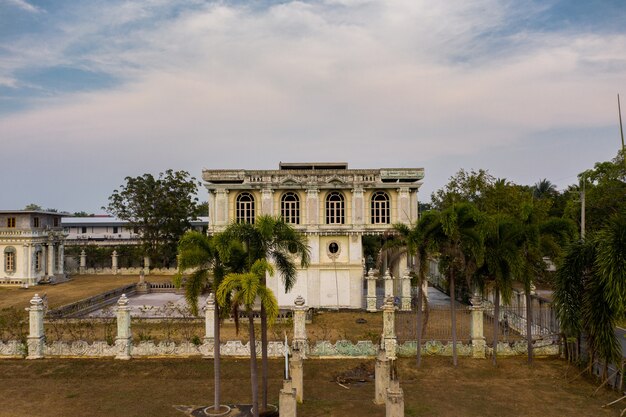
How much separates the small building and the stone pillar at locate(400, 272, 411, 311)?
33171 millimetres

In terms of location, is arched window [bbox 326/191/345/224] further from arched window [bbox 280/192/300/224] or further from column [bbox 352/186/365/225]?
arched window [bbox 280/192/300/224]

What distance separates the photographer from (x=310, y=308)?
2706cm

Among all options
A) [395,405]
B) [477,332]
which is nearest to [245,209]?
[477,332]

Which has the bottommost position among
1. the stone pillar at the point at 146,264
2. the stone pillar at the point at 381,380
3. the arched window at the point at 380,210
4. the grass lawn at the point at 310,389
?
the grass lawn at the point at 310,389

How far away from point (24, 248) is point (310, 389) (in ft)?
121

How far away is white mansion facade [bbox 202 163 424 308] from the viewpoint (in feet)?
95.3

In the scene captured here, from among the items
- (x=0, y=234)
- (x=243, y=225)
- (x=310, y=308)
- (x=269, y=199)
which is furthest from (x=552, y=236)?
(x=0, y=234)

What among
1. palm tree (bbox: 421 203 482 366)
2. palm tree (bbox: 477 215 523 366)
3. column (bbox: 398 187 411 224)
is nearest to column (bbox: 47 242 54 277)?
column (bbox: 398 187 411 224)

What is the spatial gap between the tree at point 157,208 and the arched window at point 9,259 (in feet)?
30.7

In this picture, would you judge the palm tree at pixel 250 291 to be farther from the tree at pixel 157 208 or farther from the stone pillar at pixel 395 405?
the tree at pixel 157 208

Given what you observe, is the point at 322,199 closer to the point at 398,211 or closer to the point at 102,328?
the point at 398,211

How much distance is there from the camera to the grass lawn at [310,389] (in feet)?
43.0

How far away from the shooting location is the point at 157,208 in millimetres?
46312

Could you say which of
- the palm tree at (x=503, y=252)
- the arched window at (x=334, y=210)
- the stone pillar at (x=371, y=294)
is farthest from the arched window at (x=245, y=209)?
the palm tree at (x=503, y=252)
